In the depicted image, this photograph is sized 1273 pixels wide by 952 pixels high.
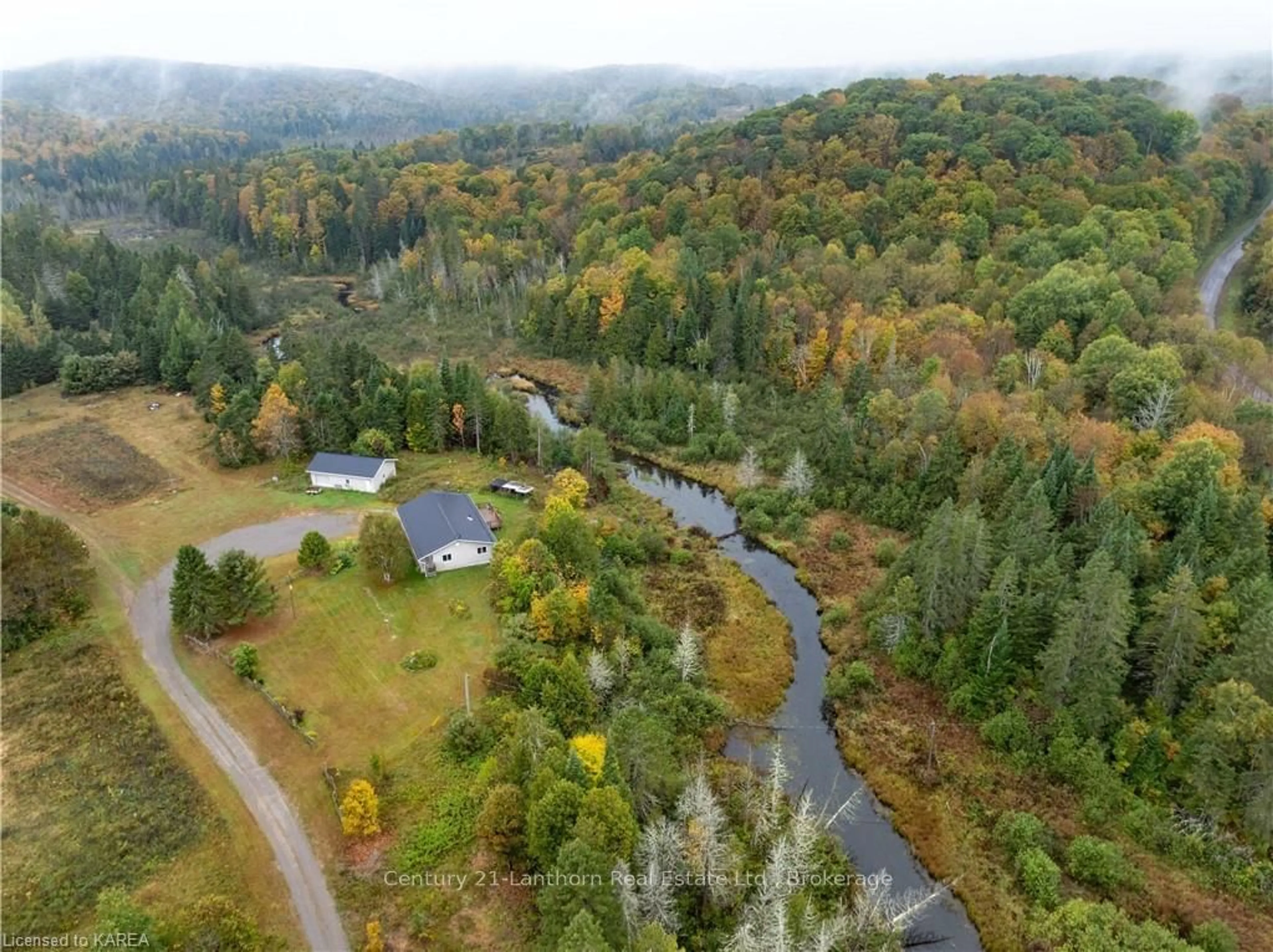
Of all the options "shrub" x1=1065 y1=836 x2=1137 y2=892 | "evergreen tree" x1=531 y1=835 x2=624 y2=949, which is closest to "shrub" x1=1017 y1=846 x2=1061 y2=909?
"shrub" x1=1065 y1=836 x2=1137 y2=892

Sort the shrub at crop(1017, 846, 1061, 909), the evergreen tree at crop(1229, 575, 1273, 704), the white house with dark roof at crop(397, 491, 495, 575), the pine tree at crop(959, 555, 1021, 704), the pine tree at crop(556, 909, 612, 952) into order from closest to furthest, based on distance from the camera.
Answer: the pine tree at crop(556, 909, 612, 952) < the shrub at crop(1017, 846, 1061, 909) < the evergreen tree at crop(1229, 575, 1273, 704) < the pine tree at crop(959, 555, 1021, 704) < the white house with dark roof at crop(397, 491, 495, 575)

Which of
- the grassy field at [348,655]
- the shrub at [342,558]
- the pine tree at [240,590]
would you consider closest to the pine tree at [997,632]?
the grassy field at [348,655]

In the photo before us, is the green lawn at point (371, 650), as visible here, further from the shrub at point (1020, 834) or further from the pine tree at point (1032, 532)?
the pine tree at point (1032, 532)

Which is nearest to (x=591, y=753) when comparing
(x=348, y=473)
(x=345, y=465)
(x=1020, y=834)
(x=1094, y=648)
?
(x=1020, y=834)

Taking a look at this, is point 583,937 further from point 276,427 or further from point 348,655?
point 276,427

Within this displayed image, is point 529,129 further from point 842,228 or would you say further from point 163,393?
point 163,393

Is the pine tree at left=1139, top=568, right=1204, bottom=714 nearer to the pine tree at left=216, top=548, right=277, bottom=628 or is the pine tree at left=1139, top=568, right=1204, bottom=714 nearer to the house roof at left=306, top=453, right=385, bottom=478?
the pine tree at left=216, top=548, right=277, bottom=628
